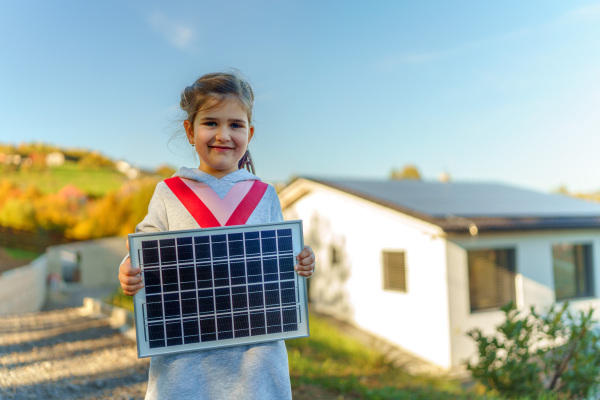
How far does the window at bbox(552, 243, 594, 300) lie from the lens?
11406 millimetres

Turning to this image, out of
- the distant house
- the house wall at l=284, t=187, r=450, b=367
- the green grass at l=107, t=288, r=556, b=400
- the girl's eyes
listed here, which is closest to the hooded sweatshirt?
the girl's eyes

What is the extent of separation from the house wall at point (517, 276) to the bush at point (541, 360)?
13.4 ft

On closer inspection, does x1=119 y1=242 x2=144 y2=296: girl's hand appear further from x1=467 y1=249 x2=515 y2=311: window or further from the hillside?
the hillside

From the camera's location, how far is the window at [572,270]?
449 inches

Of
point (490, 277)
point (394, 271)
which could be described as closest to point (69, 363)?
point (394, 271)

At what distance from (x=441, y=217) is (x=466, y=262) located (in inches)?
48.0

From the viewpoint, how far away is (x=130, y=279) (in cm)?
161

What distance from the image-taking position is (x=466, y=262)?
976 centimetres

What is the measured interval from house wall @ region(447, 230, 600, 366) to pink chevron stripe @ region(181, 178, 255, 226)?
8235mm

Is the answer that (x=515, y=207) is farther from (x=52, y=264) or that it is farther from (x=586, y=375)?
(x=52, y=264)

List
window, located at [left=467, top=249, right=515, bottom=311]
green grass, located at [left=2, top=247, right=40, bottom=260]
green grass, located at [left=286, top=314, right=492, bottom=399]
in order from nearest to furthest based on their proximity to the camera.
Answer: green grass, located at [left=286, top=314, right=492, bottom=399] < window, located at [left=467, top=249, right=515, bottom=311] < green grass, located at [left=2, top=247, right=40, bottom=260]

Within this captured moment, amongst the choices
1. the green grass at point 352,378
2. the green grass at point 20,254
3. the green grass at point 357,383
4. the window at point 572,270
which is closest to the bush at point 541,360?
the green grass at point 357,383

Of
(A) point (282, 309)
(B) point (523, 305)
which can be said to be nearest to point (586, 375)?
(A) point (282, 309)

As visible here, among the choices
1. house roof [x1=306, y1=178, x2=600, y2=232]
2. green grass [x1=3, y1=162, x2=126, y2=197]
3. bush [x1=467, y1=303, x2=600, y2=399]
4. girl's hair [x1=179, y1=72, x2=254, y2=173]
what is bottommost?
bush [x1=467, y1=303, x2=600, y2=399]
